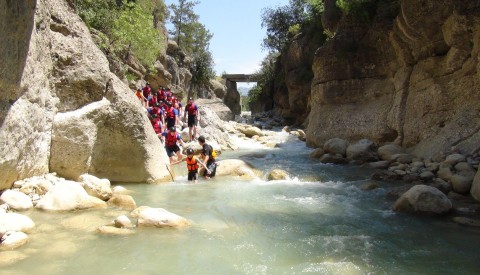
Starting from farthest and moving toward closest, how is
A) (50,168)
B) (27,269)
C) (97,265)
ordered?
(50,168), (97,265), (27,269)

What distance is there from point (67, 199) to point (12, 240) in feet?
5.44

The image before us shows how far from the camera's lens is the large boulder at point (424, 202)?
7023mm

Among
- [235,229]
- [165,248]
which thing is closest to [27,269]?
[165,248]

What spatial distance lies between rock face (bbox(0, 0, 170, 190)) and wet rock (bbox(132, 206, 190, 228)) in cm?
228

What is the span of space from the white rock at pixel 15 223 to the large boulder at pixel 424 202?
6.26 metres

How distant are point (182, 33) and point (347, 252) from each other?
4503 cm

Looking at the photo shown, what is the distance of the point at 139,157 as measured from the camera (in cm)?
909

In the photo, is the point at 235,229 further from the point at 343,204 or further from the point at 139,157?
the point at 139,157

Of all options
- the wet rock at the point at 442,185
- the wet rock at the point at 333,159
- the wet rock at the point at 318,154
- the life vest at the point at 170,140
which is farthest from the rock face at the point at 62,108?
the wet rock at the point at 318,154

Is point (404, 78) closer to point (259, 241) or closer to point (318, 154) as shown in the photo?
point (318, 154)

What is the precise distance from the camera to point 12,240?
15.6 ft

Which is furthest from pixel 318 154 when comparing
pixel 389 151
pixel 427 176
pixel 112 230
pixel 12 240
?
pixel 12 240

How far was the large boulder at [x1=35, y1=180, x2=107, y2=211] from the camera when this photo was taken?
20.6ft

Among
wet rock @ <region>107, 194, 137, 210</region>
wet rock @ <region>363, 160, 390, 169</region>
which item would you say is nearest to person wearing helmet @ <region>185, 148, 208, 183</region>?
wet rock @ <region>107, 194, 137, 210</region>
